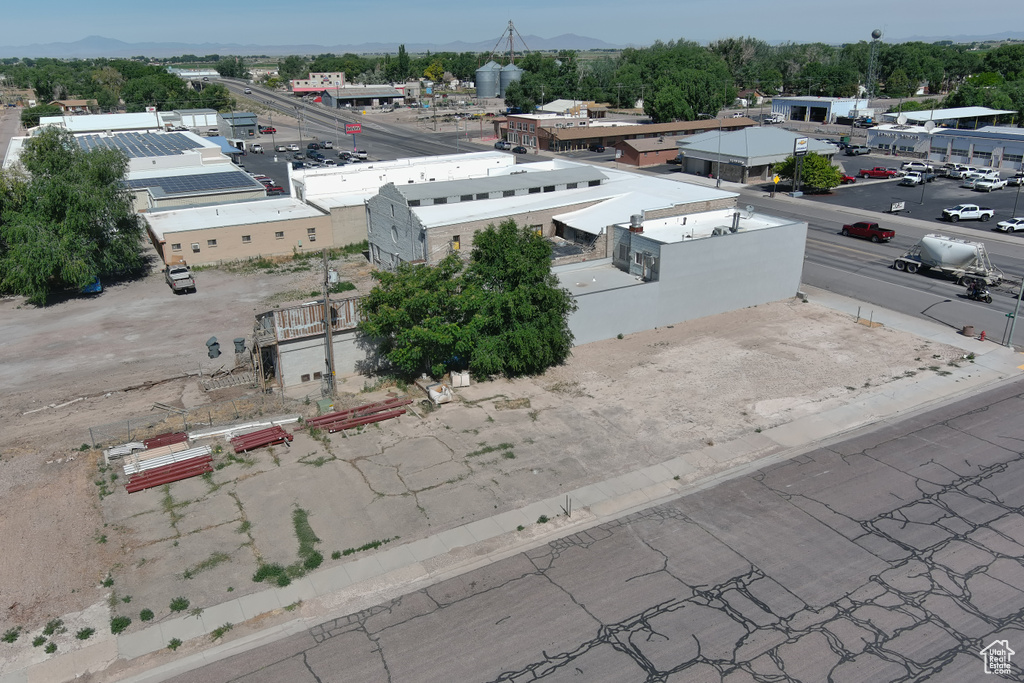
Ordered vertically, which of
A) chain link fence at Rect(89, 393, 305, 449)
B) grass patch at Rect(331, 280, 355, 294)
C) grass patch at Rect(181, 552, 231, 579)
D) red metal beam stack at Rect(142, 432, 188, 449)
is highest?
grass patch at Rect(331, 280, 355, 294)

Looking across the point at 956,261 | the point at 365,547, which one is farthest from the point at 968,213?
the point at 365,547

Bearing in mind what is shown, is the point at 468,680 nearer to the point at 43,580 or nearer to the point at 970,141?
the point at 43,580

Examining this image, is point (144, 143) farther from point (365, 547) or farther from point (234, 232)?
point (365, 547)

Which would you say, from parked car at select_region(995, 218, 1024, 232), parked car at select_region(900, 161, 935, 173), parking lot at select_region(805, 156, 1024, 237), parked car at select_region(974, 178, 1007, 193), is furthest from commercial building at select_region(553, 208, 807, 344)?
parked car at select_region(900, 161, 935, 173)

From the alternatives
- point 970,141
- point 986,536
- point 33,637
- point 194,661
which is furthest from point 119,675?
point 970,141

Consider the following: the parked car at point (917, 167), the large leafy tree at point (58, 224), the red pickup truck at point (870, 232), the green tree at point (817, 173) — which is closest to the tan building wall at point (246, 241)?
the large leafy tree at point (58, 224)

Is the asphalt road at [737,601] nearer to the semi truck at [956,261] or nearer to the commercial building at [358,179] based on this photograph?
the semi truck at [956,261]

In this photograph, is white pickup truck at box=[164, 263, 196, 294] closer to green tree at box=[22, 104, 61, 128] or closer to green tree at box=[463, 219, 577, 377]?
green tree at box=[463, 219, 577, 377]
